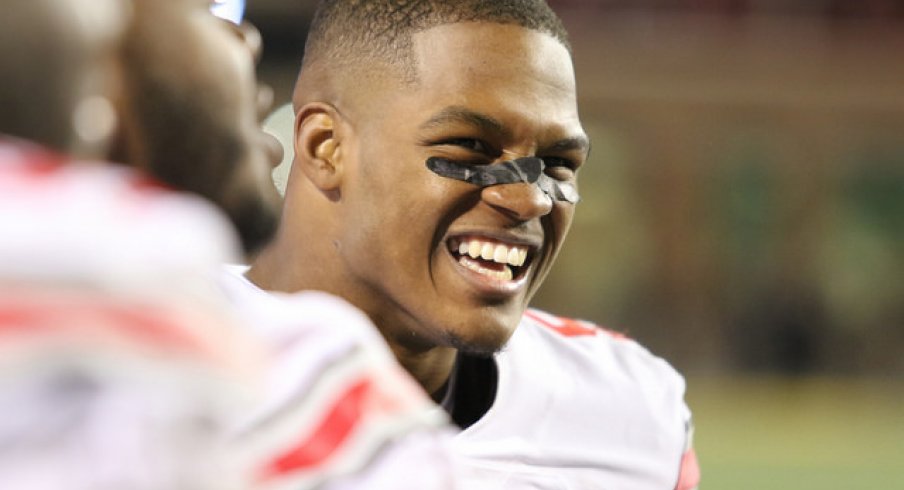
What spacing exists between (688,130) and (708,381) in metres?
1.55

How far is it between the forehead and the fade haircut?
14 mm

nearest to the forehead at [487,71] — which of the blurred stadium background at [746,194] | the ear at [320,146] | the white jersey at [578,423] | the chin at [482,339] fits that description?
the ear at [320,146]

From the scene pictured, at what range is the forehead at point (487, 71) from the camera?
5.85 ft

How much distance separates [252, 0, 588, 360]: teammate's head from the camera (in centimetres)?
179

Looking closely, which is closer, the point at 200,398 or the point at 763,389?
the point at 200,398

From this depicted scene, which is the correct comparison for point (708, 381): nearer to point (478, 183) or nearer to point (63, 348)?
point (478, 183)

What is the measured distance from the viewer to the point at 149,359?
694mm

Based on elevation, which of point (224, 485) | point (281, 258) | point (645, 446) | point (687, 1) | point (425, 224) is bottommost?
point (687, 1)

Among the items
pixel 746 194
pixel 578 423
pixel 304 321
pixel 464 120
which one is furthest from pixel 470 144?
pixel 746 194

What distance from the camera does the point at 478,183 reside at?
1.79 meters

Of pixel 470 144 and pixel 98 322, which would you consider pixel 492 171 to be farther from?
pixel 98 322

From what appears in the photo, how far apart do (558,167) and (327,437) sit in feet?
3.52

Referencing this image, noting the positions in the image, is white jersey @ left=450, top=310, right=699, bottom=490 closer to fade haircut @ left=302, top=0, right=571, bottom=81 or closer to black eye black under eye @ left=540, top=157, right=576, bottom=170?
black eye black under eye @ left=540, top=157, right=576, bottom=170

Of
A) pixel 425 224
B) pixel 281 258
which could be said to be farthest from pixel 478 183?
pixel 281 258
